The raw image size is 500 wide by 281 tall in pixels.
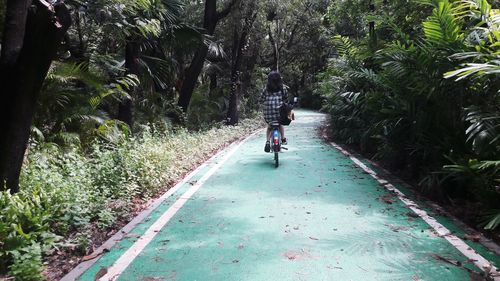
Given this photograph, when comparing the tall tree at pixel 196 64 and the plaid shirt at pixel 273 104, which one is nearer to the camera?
the plaid shirt at pixel 273 104

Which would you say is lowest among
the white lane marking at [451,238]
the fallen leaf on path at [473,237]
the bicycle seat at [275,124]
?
the white lane marking at [451,238]

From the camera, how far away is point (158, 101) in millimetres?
14547

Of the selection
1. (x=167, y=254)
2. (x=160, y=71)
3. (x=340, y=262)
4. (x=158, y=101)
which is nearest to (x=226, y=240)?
(x=167, y=254)

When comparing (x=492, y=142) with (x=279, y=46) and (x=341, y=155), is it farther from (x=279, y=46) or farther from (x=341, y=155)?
(x=279, y=46)

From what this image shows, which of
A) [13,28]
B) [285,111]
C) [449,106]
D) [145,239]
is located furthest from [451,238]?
[285,111]

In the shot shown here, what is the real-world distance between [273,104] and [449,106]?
4343 millimetres

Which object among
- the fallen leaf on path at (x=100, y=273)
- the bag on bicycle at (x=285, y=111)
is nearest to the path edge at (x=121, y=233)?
the fallen leaf on path at (x=100, y=273)

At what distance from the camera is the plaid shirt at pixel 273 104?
32.3 feet

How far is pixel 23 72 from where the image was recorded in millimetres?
4645

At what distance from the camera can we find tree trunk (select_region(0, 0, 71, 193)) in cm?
464

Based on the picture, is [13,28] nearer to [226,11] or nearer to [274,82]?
[274,82]

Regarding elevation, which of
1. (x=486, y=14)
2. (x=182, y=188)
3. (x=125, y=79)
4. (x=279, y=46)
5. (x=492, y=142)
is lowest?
(x=182, y=188)

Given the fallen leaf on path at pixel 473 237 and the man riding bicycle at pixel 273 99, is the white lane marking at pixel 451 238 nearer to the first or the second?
the fallen leaf on path at pixel 473 237

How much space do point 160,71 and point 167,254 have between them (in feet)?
29.4
